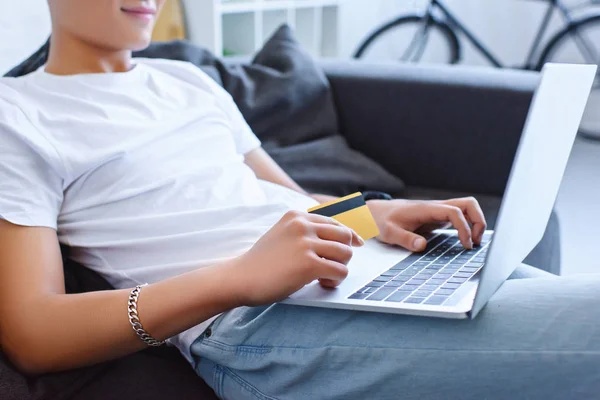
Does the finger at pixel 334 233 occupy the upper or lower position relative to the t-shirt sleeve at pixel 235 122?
upper

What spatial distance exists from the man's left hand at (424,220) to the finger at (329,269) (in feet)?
0.73

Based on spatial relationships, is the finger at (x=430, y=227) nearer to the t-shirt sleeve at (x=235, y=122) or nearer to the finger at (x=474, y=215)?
the finger at (x=474, y=215)

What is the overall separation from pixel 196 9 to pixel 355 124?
3.62ft

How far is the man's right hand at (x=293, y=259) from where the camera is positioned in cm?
75

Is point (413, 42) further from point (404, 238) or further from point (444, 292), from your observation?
point (444, 292)

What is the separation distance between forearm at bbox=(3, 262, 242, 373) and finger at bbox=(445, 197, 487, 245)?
38cm

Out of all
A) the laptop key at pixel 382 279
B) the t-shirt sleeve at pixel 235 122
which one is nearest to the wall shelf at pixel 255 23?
the t-shirt sleeve at pixel 235 122

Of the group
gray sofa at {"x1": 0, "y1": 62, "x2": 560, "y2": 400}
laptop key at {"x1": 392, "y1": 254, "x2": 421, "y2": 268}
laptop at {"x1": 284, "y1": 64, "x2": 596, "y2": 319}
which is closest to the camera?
laptop at {"x1": 284, "y1": 64, "x2": 596, "y2": 319}

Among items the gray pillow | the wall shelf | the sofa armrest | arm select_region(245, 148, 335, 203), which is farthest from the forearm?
the wall shelf

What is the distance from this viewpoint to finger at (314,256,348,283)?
0.75 m

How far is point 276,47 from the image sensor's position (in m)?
1.74

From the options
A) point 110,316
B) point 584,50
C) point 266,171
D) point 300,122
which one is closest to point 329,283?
point 110,316

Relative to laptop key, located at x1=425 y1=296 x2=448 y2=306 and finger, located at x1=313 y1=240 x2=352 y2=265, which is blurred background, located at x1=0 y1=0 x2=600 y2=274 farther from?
laptop key, located at x1=425 y1=296 x2=448 y2=306

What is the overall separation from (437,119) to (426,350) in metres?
1.02
